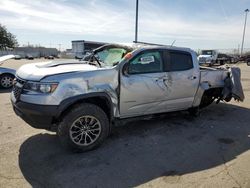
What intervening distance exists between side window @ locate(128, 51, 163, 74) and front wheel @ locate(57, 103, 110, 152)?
1.02 metres

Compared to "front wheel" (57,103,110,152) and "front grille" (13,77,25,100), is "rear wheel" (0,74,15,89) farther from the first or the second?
"front wheel" (57,103,110,152)

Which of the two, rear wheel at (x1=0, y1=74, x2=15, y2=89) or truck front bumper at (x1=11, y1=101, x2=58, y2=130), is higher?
truck front bumper at (x1=11, y1=101, x2=58, y2=130)

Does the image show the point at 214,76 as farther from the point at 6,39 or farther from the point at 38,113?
the point at 6,39

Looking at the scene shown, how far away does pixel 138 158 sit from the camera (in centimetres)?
401

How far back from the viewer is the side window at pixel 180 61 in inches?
207

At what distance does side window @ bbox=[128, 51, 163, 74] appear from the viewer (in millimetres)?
4629

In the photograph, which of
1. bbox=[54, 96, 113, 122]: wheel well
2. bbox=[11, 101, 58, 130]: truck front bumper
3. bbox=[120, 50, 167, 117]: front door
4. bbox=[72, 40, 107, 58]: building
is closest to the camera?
bbox=[11, 101, 58, 130]: truck front bumper

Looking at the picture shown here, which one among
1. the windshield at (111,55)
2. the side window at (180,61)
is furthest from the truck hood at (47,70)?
the side window at (180,61)

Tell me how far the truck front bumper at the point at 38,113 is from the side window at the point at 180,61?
8.64 feet

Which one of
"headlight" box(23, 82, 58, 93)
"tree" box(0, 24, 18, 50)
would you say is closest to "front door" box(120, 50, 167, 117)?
"headlight" box(23, 82, 58, 93)

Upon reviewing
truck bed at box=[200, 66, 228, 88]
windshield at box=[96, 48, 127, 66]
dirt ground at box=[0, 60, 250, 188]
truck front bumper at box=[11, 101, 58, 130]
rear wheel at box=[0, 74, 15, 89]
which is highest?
windshield at box=[96, 48, 127, 66]

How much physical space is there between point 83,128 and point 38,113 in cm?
78

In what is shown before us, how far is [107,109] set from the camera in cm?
451

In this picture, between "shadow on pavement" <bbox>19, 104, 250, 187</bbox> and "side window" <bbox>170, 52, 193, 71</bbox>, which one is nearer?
"shadow on pavement" <bbox>19, 104, 250, 187</bbox>
